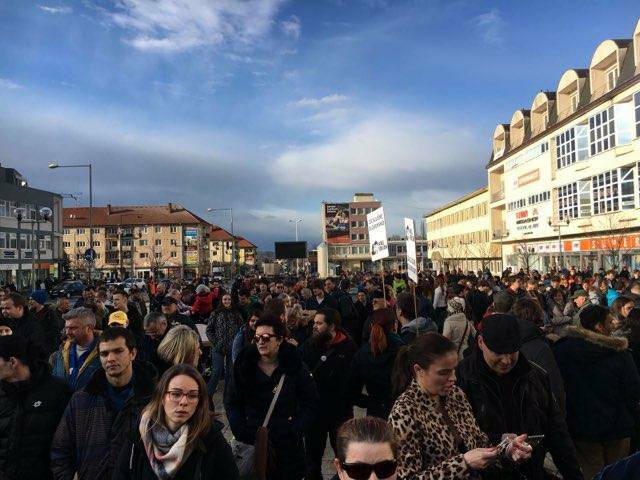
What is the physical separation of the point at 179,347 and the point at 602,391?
3583 millimetres

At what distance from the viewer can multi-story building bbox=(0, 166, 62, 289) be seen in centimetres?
5431

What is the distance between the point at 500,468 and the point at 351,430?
1.25m

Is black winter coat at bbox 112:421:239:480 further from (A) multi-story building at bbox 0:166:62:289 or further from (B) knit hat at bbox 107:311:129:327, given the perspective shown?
(A) multi-story building at bbox 0:166:62:289

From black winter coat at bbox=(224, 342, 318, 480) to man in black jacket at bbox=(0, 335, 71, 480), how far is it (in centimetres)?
130

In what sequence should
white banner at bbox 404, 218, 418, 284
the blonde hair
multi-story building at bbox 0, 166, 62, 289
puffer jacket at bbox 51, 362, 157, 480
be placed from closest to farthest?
puffer jacket at bbox 51, 362, 157, 480, the blonde hair, white banner at bbox 404, 218, 418, 284, multi-story building at bbox 0, 166, 62, 289

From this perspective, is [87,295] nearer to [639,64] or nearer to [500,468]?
[500,468]

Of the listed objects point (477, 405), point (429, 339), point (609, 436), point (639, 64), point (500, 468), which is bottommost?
point (609, 436)

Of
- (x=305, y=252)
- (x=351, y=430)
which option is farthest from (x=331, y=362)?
(x=305, y=252)

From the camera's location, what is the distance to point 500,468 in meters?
2.99

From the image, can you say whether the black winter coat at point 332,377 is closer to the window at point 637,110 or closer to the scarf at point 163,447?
the scarf at point 163,447

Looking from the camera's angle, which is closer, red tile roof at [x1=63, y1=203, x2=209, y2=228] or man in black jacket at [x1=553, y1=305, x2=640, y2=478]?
man in black jacket at [x1=553, y1=305, x2=640, y2=478]

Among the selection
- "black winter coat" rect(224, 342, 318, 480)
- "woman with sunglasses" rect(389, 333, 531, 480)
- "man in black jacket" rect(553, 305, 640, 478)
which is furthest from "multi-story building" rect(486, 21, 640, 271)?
"woman with sunglasses" rect(389, 333, 531, 480)

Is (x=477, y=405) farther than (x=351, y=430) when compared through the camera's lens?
Yes

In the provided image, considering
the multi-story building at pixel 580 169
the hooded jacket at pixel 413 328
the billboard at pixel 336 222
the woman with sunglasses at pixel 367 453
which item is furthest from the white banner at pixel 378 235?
the billboard at pixel 336 222
